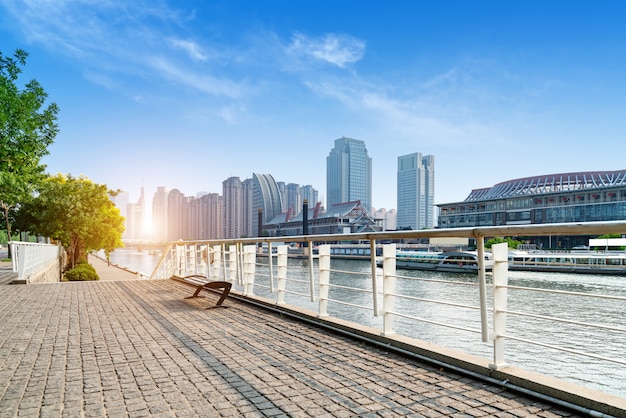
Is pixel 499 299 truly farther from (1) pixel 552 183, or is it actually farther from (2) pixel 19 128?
(1) pixel 552 183

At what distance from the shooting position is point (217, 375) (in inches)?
145

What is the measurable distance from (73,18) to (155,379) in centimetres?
1456

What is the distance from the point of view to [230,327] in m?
5.71

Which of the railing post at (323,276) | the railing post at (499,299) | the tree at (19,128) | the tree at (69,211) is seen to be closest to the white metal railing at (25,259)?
the tree at (19,128)

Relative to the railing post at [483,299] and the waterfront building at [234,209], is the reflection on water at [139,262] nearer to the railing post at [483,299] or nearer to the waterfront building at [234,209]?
the railing post at [483,299]

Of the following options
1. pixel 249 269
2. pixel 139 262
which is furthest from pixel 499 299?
pixel 139 262

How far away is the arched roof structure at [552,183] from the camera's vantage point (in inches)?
4225

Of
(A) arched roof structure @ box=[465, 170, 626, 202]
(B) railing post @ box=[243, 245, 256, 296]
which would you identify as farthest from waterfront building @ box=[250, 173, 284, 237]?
(B) railing post @ box=[243, 245, 256, 296]

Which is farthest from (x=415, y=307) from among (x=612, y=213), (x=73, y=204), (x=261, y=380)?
(x=612, y=213)

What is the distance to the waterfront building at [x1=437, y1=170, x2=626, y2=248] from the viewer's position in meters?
71.6

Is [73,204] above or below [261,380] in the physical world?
above

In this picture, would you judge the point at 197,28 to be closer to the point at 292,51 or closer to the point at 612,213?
the point at 292,51

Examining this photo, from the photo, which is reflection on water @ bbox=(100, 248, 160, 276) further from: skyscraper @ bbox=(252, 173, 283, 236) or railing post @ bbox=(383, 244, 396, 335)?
skyscraper @ bbox=(252, 173, 283, 236)

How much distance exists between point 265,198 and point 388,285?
174925 mm
